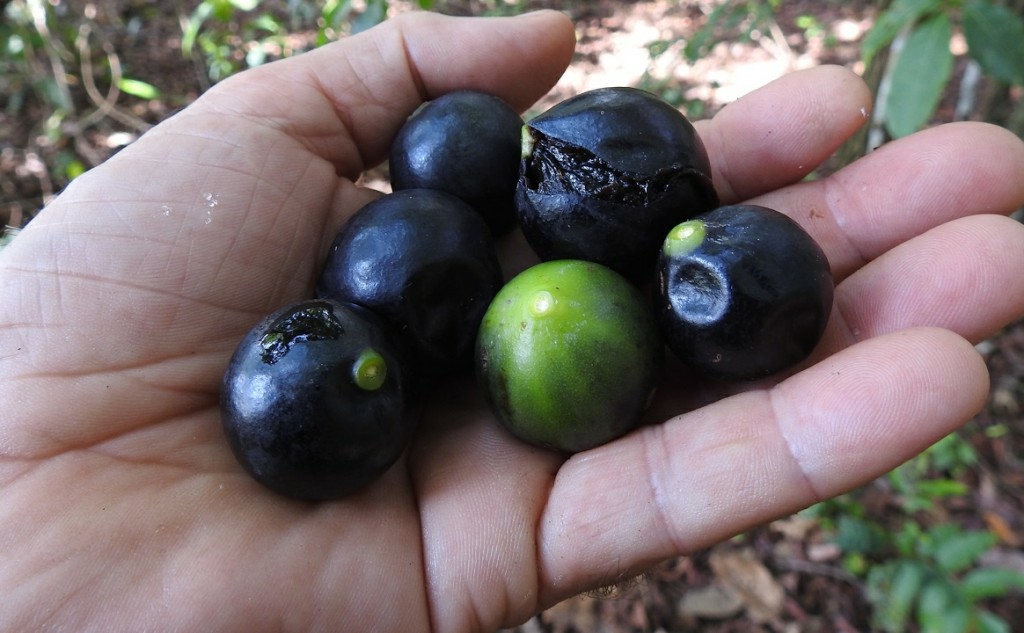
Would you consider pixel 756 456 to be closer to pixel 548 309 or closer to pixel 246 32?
pixel 548 309

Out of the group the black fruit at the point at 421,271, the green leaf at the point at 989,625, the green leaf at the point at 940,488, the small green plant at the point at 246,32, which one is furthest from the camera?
the small green plant at the point at 246,32

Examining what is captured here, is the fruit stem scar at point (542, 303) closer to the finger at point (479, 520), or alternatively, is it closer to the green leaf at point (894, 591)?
the finger at point (479, 520)

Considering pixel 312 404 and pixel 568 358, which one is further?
pixel 568 358

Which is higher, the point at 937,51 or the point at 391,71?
the point at 937,51

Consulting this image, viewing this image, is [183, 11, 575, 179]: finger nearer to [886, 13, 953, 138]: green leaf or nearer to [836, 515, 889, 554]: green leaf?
[886, 13, 953, 138]: green leaf

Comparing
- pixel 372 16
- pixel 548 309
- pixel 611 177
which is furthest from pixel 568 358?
pixel 372 16

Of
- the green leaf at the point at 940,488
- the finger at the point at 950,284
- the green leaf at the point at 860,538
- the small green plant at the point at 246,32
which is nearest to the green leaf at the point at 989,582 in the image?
the green leaf at the point at 860,538
